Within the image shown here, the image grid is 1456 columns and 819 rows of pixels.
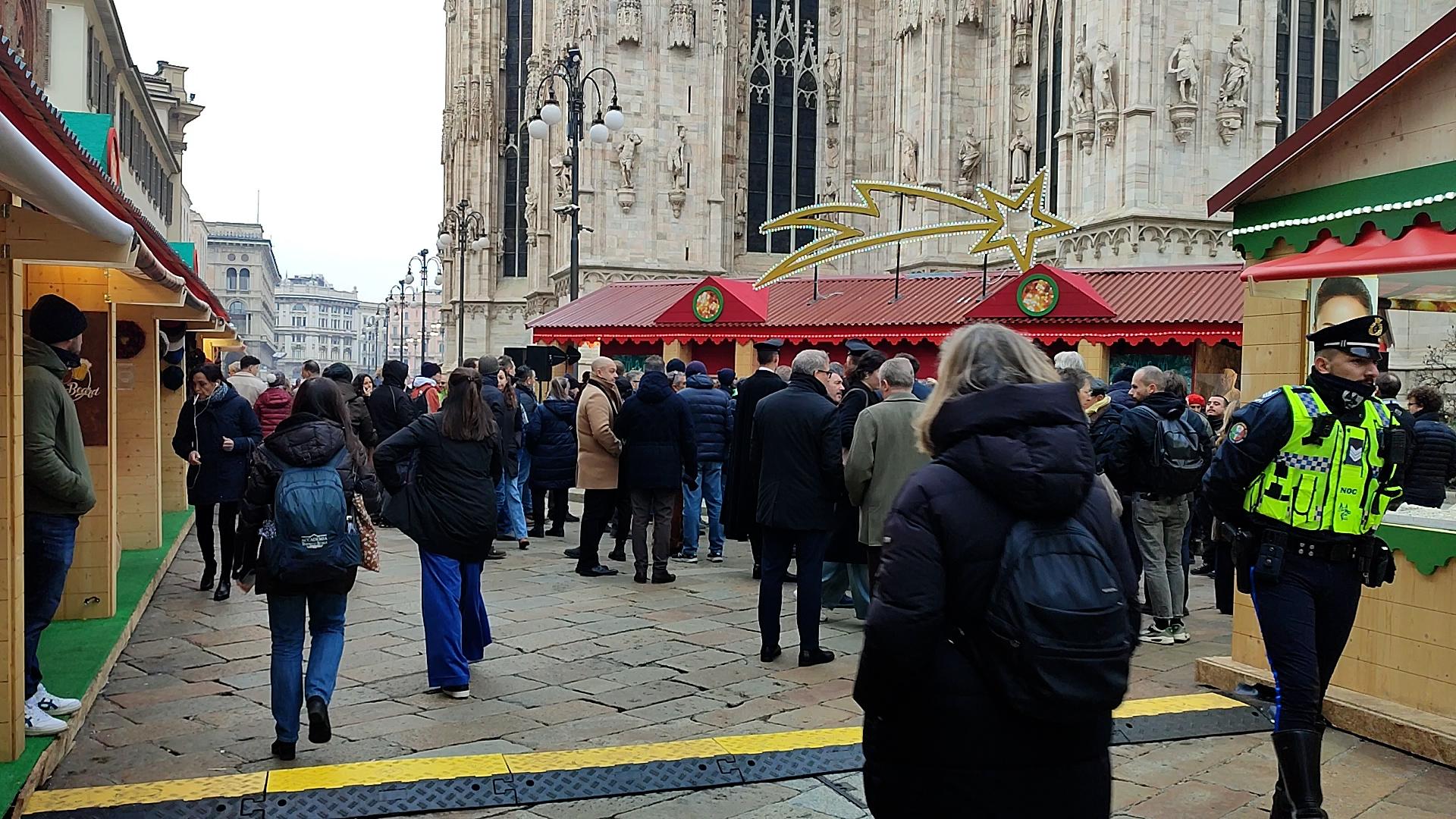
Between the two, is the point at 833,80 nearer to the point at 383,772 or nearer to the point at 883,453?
the point at 883,453

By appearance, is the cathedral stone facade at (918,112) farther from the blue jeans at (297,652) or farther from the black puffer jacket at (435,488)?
the blue jeans at (297,652)

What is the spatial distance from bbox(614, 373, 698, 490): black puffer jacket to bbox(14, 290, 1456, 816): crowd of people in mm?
21

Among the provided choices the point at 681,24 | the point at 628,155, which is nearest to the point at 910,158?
the point at 681,24

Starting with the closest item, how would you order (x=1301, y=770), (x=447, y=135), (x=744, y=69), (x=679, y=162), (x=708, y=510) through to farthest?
(x=1301, y=770) → (x=708, y=510) → (x=679, y=162) → (x=744, y=69) → (x=447, y=135)

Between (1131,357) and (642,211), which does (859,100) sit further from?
(1131,357)

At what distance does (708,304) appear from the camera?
2225 cm

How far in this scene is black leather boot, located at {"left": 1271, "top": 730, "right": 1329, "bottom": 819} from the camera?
4.23 m

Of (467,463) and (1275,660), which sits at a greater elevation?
(467,463)

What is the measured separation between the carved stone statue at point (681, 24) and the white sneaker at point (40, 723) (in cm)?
2787

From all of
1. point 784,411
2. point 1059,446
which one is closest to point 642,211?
point 784,411

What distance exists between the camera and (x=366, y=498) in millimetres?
5781

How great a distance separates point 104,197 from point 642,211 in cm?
2617

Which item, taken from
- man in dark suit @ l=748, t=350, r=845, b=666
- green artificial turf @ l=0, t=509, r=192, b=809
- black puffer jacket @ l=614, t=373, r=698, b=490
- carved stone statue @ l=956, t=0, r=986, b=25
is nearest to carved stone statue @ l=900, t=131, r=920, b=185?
carved stone statue @ l=956, t=0, r=986, b=25

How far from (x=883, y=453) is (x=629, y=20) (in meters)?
25.7
